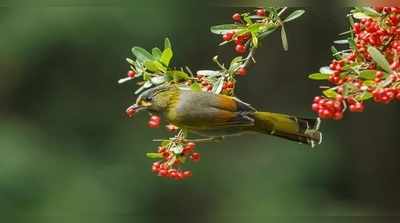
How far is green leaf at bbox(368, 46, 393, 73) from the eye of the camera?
4.24ft

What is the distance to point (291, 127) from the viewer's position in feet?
4.77

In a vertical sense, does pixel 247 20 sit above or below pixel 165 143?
above

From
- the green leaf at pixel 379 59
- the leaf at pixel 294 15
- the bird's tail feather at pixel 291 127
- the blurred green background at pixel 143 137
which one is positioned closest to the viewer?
the green leaf at pixel 379 59

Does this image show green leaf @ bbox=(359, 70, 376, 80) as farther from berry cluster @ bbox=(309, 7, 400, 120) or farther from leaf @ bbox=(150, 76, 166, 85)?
leaf @ bbox=(150, 76, 166, 85)

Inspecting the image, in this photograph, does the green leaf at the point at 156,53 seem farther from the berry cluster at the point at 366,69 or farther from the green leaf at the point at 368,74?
the green leaf at the point at 368,74

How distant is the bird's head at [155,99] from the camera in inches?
60.6

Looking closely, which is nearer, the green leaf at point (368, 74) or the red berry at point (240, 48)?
the green leaf at point (368, 74)

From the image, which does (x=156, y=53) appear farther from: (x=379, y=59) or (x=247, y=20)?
(x=379, y=59)

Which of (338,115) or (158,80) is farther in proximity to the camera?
(158,80)

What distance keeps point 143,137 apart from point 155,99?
3742mm

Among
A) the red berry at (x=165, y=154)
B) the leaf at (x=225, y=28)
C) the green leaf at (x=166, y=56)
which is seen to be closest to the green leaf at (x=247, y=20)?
the leaf at (x=225, y=28)

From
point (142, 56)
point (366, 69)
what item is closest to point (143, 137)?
point (142, 56)

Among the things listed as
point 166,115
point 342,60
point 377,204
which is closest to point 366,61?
point 342,60

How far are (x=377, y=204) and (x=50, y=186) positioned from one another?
67.4 inches
